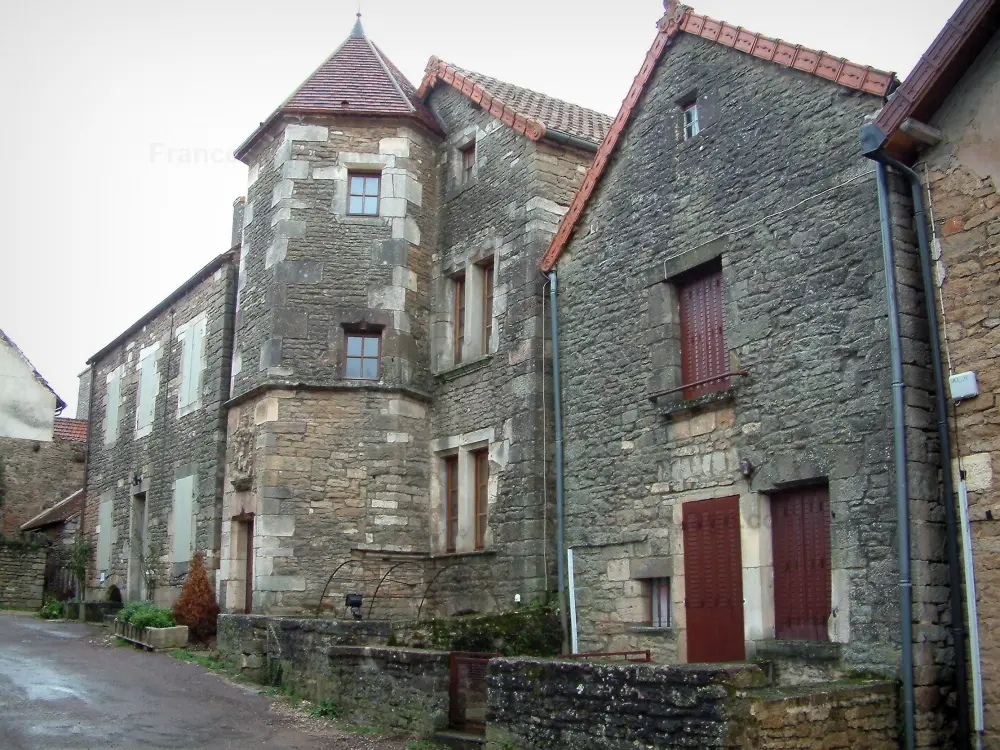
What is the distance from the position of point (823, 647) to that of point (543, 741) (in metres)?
2.48

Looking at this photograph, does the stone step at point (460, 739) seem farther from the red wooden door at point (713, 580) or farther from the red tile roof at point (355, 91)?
the red tile roof at point (355, 91)

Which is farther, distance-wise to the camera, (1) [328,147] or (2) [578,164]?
(1) [328,147]

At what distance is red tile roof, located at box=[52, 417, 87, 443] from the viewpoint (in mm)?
31578

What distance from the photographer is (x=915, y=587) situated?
7820 mm

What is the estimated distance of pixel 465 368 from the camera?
45.4 feet

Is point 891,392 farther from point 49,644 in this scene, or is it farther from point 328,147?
point 49,644

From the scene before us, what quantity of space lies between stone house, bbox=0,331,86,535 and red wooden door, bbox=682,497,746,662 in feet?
82.6

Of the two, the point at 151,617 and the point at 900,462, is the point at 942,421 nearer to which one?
the point at 900,462

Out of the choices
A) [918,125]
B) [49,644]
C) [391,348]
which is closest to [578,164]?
[391,348]

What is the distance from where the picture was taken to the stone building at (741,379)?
27.5 ft

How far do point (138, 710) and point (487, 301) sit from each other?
6.71 metres

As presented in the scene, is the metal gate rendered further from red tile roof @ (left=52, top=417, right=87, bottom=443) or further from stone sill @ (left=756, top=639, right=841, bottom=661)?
red tile roof @ (left=52, top=417, right=87, bottom=443)

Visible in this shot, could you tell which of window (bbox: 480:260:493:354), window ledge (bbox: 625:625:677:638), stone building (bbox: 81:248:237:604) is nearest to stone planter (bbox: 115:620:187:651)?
stone building (bbox: 81:248:237:604)

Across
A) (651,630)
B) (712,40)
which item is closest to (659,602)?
(651,630)
